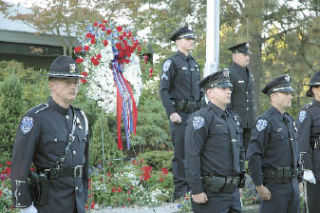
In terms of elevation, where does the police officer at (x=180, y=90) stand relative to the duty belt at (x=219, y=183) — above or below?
above

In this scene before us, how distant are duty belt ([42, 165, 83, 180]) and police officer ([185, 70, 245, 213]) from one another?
42.6 inches

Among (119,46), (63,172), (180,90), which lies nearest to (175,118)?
(180,90)

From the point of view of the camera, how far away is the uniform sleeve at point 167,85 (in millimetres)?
6410

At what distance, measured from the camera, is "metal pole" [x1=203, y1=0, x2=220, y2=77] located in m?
7.02

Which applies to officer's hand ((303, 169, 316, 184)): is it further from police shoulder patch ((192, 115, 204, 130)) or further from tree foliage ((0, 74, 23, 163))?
tree foliage ((0, 74, 23, 163))

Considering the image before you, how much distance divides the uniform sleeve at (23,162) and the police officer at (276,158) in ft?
8.25

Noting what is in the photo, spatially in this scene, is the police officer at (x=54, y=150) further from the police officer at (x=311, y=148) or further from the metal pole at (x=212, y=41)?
the metal pole at (x=212, y=41)

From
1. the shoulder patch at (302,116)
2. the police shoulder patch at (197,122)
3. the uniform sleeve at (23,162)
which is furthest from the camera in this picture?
the shoulder patch at (302,116)

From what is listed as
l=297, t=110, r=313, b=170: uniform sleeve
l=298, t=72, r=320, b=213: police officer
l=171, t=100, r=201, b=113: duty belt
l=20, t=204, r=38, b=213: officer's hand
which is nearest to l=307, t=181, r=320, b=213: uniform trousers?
l=298, t=72, r=320, b=213: police officer

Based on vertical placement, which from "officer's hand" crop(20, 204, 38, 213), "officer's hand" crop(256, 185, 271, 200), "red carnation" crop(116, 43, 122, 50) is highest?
"red carnation" crop(116, 43, 122, 50)

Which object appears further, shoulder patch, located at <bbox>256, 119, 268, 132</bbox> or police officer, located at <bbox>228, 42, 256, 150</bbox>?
police officer, located at <bbox>228, 42, 256, 150</bbox>

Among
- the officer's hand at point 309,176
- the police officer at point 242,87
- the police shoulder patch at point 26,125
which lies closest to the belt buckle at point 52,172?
the police shoulder patch at point 26,125

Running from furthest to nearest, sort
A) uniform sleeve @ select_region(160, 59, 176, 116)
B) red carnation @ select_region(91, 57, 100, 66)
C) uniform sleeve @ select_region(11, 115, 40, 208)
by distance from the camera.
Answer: uniform sleeve @ select_region(160, 59, 176, 116)
red carnation @ select_region(91, 57, 100, 66)
uniform sleeve @ select_region(11, 115, 40, 208)

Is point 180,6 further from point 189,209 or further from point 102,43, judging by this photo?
point 189,209
